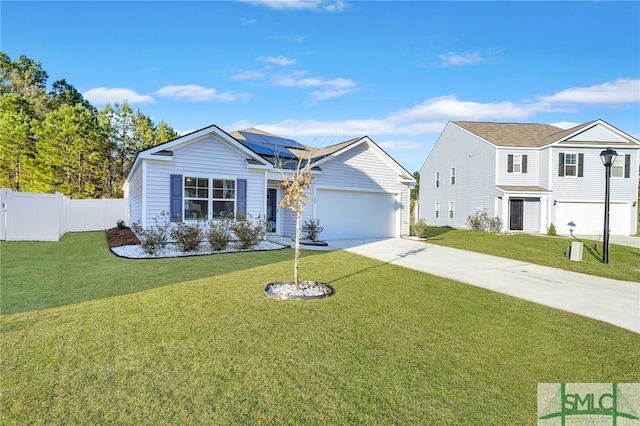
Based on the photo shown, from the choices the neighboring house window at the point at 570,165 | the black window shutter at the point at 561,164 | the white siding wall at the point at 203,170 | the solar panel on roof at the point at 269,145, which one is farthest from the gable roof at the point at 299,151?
the neighboring house window at the point at 570,165

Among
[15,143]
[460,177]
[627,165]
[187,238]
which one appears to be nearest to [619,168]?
[627,165]

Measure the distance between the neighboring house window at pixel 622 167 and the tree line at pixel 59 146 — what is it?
31940 mm

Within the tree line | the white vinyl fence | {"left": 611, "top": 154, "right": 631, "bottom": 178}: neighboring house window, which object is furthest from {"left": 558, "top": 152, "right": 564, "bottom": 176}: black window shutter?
the tree line

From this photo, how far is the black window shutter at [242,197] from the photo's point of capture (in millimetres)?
12258

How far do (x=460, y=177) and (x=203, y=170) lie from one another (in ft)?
63.9

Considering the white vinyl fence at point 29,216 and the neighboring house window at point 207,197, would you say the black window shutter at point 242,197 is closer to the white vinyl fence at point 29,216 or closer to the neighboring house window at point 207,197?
the neighboring house window at point 207,197

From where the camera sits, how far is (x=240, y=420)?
234 cm

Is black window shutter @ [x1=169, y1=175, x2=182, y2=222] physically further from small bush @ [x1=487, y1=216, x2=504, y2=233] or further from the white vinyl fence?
small bush @ [x1=487, y1=216, x2=504, y2=233]

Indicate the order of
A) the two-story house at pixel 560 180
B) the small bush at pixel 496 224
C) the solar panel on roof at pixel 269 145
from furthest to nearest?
the two-story house at pixel 560 180, the small bush at pixel 496 224, the solar panel on roof at pixel 269 145

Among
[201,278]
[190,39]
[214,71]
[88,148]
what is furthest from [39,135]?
[201,278]

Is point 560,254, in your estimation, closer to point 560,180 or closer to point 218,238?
point 218,238

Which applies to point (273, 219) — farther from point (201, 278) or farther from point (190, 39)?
point (201, 278)

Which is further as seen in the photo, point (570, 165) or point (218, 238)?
point (570, 165)

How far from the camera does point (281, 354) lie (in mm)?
3348
